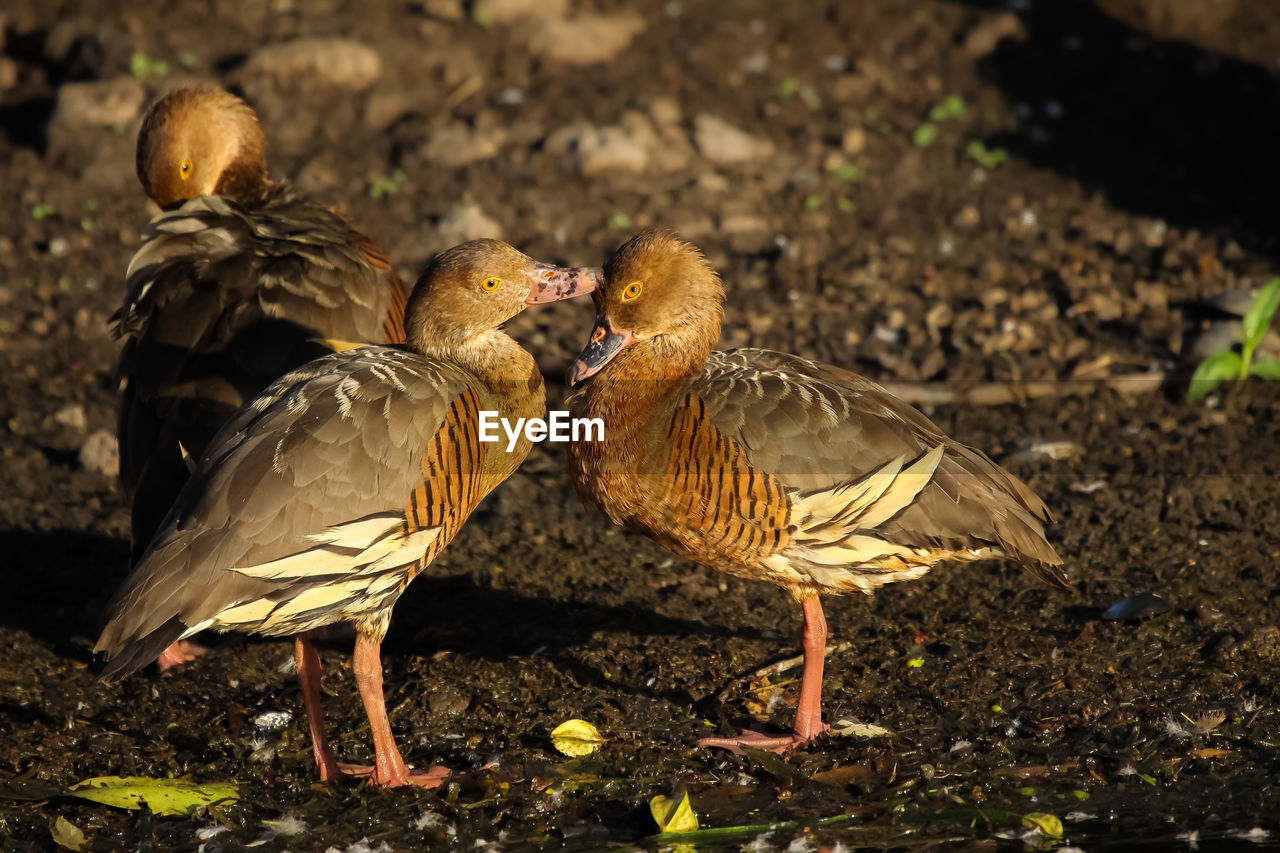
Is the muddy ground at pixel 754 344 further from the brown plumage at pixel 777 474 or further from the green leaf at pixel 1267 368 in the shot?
the brown plumage at pixel 777 474

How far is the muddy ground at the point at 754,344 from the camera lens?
15.1 feet

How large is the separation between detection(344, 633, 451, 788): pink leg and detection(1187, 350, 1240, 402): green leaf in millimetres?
4276

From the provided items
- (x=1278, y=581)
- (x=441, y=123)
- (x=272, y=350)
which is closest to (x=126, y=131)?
(x=441, y=123)

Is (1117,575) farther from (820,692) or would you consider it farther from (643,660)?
(643,660)

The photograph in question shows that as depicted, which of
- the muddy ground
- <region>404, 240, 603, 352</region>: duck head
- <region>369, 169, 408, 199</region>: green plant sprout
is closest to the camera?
the muddy ground

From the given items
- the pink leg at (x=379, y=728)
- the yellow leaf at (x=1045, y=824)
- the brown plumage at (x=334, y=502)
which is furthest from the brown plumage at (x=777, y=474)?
the pink leg at (x=379, y=728)

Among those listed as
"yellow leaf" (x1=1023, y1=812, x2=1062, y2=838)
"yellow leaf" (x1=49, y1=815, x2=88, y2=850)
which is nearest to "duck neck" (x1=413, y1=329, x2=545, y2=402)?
"yellow leaf" (x1=49, y1=815, x2=88, y2=850)

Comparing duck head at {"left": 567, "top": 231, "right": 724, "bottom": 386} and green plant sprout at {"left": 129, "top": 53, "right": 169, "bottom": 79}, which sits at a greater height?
green plant sprout at {"left": 129, "top": 53, "right": 169, "bottom": 79}

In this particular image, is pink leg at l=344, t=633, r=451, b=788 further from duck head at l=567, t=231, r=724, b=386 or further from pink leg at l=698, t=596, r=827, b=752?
duck head at l=567, t=231, r=724, b=386

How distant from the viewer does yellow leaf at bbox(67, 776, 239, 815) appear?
14.5 feet

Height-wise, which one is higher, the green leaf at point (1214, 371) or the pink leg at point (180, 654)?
→ the green leaf at point (1214, 371)

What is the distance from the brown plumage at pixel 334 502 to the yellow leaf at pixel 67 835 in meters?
0.54

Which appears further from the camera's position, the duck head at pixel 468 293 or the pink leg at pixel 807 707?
the duck head at pixel 468 293

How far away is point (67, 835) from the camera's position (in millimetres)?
4262
